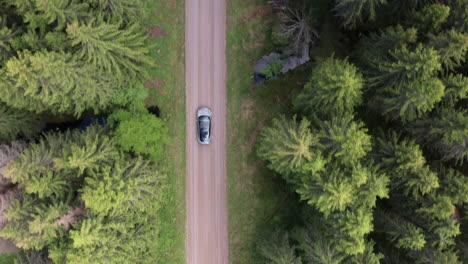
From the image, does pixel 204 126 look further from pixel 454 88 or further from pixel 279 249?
pixel 454 88

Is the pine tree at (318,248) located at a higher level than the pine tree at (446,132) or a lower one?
lower

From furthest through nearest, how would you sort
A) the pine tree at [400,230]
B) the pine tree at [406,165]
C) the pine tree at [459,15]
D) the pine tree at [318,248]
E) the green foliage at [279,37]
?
the green foliage at [279,37]
the pine tree at [318,248]
the pine tree at [400,230]
the pine tree at [406,165]
the pine tree at [459,15]

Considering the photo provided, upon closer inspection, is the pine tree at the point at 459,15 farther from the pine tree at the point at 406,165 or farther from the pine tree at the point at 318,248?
the pine tree at the point at 318,248

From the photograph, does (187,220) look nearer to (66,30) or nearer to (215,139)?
(215,139)

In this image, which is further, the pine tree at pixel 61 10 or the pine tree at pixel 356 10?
the pine tree at pixel 356 10

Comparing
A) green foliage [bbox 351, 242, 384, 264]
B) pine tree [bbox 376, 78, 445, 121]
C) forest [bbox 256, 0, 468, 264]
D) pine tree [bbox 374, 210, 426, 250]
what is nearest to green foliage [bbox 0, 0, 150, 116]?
forest [bbox 256, 0, 468, 264]

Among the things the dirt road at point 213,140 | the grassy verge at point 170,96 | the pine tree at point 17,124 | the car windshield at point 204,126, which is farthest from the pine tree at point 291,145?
the pine tree at point 17,124

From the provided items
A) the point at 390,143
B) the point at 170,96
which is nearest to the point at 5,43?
the point at 170,96

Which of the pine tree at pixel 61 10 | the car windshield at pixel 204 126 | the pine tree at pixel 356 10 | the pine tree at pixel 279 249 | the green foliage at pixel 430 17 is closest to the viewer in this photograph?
the pine tree at pixel 61 10
